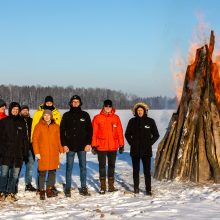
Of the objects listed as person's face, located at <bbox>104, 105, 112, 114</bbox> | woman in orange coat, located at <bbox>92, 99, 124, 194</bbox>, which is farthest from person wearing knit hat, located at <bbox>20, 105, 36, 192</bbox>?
person's face, located at <bbox>104, 105, 112, 114</bbox>

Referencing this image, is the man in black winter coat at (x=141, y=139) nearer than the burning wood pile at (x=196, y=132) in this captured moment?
Yes

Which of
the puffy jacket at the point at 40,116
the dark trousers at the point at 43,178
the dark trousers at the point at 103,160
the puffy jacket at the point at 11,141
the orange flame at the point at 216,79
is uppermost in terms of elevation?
the orange flame at the point at 216,79

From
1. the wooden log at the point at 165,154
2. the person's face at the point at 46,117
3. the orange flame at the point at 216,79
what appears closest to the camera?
the person's face at the point at 46,117

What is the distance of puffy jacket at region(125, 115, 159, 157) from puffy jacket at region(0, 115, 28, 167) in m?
2.13

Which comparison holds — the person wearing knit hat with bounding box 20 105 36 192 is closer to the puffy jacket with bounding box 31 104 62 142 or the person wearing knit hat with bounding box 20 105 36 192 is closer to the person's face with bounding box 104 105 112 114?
the puffy jacket with bounding box 31 104 62 142

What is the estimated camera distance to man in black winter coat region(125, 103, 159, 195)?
7969 millimetres

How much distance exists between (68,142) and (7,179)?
4.54 feet

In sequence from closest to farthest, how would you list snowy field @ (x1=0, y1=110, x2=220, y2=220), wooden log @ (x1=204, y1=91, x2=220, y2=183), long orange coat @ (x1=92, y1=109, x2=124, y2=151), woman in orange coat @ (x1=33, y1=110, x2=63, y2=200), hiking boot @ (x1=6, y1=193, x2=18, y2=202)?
snowy field @ (x1=0, y1=110, x2=220, y2=220) < hiking boot @ (x1=6, y1=193, x2=18, y2=202) < woman in orange coat @ (x1=33, y1=110, x2=63, y2=200) < long orange coat @ (x1=92, y1=109, x2=124, y2=151) < wooden log @ (x1=204, y1=91, x2=220, y2=183)

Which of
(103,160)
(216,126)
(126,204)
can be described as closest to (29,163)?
(103,160)

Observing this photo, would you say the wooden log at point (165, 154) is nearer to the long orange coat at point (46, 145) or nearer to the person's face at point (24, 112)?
the long orange coat at point (46, 145)

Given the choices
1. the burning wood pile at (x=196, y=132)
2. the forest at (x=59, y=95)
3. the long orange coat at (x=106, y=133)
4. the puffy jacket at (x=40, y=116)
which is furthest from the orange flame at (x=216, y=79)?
the forest at (x=59, y=95)

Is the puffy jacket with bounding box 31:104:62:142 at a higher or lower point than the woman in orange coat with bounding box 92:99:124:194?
higher

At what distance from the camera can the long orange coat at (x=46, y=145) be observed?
26.1 ft

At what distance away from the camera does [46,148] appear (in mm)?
7984
